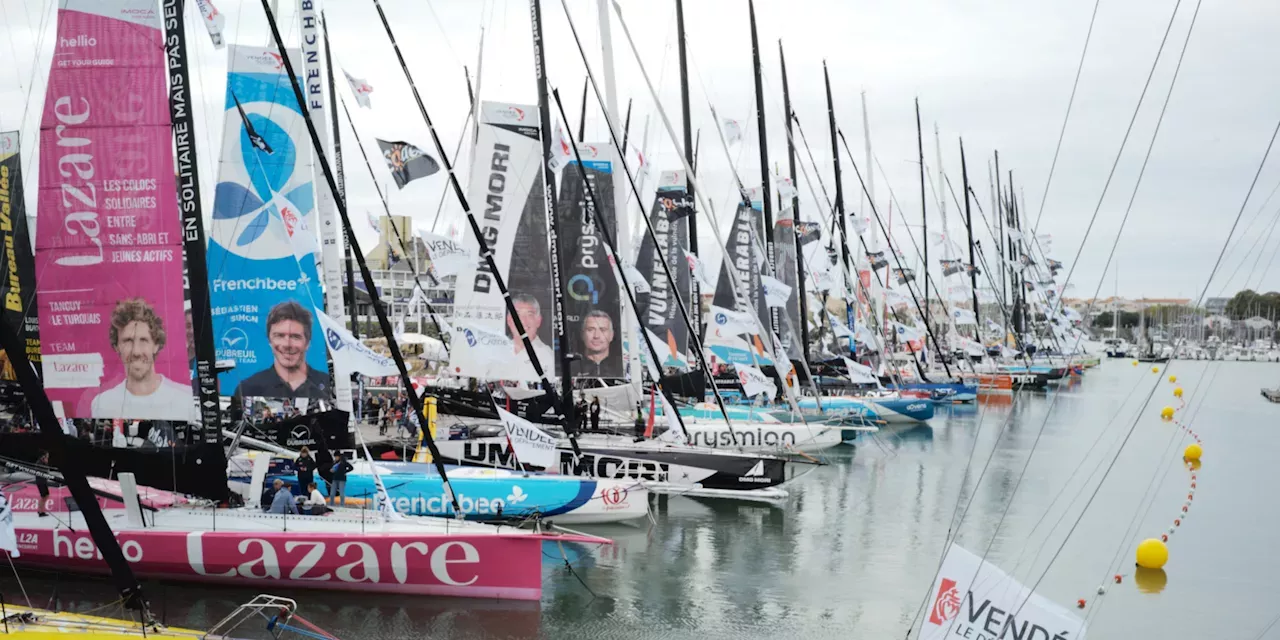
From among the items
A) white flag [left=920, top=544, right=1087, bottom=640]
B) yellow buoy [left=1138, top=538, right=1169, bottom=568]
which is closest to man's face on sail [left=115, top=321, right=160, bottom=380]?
white flag [left=920, top=544, right=1087, bottom=640]

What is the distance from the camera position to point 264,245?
806 inches

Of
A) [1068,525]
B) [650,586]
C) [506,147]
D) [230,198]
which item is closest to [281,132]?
[230,198]

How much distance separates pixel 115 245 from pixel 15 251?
7.43 meters

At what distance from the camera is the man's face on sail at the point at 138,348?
1449 cm

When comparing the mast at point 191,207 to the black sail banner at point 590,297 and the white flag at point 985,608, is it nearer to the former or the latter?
the white flag at point 985,608

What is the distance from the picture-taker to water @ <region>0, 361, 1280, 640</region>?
14586mm

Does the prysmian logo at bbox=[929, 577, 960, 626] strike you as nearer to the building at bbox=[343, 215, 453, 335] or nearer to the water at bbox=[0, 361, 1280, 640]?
the water at bbox=[0, 361, 1280, 640]

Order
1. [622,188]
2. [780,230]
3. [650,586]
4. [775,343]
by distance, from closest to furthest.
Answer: [650,586] → [622,188] → [775,343] → [780,230]

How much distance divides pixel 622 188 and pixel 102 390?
12279mm

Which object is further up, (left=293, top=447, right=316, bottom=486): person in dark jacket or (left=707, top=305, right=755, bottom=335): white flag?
(left=707, top=305, right=755, bottom=335): white flag

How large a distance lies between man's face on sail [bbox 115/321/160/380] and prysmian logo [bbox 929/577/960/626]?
10.1m

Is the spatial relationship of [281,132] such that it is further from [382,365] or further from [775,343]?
[775,343]

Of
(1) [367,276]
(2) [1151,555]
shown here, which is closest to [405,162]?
(1) [367,276]

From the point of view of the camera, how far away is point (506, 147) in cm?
2361
